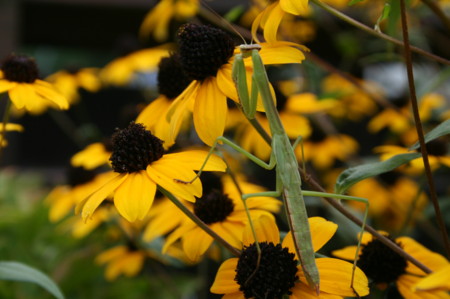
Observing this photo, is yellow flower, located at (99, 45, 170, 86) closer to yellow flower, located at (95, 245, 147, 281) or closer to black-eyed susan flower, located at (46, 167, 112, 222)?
black-eyed susan flower, located at (46, 167, 112, 222)

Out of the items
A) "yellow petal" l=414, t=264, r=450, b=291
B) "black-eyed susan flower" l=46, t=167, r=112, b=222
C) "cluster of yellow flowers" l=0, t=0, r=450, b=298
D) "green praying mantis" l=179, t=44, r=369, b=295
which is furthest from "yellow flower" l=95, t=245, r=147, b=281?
"yellow petal" l=414, t=264, r=450, b=291

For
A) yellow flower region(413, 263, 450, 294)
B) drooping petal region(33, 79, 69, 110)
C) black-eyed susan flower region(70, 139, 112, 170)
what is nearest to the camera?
yellow flower region(413, 263, 450, 294)

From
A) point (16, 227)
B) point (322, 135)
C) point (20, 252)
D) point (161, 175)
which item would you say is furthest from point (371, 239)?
point (16, 227)

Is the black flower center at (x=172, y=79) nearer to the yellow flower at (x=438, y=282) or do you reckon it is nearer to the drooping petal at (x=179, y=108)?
the drooping petal at (x=179, y=108)

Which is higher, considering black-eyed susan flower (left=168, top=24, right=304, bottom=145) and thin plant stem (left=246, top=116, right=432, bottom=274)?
black-eyed susan flower (left=168, top=24, right=304, bottom=145)

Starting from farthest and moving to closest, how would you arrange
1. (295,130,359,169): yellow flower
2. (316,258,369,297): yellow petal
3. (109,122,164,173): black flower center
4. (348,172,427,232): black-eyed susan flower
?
1. (295,130,359,169): yellow flower
2. (348,172,427,232): black-eyed susan flower
3. (109,122,164,173): black flower center
4. (316,258,369,297): yellow petal
